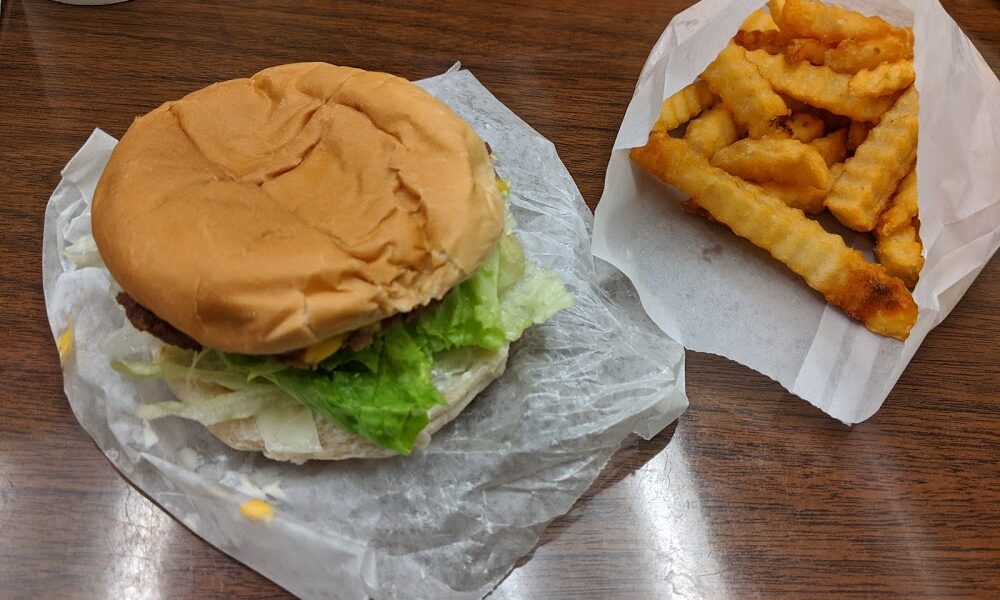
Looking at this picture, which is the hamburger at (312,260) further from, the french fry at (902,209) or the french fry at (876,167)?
the french fry at (902,209)

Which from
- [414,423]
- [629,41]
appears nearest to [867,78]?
[629,41]

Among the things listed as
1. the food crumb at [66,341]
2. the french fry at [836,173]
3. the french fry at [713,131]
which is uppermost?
the french fry at [713,131]

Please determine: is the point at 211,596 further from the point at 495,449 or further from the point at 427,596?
the point at 495,449

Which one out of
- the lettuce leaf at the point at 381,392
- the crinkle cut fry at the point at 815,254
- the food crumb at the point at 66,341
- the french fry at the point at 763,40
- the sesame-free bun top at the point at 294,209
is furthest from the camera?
the french fry at the point at 763,40

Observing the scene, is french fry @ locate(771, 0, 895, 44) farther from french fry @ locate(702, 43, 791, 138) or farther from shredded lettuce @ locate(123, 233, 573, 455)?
shredded lettuce @ locate(123, 233, 573, 455)

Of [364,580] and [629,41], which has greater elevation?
[629,41]

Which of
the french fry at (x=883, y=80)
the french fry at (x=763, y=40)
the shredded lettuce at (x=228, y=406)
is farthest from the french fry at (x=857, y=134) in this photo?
the shredded lettuce at (x=228, y=406)
